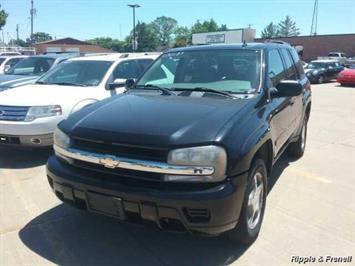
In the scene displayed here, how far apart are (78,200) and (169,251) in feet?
3.08

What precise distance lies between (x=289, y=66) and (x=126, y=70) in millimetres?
3405

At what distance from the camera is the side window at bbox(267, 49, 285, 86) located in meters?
4.53

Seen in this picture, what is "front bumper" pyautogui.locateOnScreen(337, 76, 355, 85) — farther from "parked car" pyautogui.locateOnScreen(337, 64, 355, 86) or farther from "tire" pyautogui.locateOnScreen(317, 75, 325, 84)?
"tire" pyautogui.locateOnScreen(317, 75, 325, 84)

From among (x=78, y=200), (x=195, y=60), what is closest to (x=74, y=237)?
(x=78, y=200)

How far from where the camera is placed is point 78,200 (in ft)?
11.2

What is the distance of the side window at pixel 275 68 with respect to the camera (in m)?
4.53

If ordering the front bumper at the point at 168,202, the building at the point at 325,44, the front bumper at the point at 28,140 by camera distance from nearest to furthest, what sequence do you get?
the front bumper at the point at 168,202 → the front bumper at the point at 28,140 → the building at the point at 325,44

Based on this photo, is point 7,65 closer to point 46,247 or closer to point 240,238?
point 46,247

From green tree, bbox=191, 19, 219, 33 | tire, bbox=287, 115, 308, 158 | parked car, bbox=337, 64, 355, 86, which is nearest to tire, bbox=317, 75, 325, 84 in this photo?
parked car, bbox=337, 64, 355, 86

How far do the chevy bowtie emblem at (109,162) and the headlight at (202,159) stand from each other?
476 millimetres

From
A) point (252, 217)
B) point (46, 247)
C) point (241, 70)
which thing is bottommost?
point (46, 247)

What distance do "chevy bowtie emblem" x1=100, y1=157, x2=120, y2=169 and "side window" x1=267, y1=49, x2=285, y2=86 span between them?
214 centimetres

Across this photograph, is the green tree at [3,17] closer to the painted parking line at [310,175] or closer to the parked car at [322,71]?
the parked car at [322,71]

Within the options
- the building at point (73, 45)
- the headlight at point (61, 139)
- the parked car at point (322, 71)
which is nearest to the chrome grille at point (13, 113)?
the headlight at point (61, 139)
